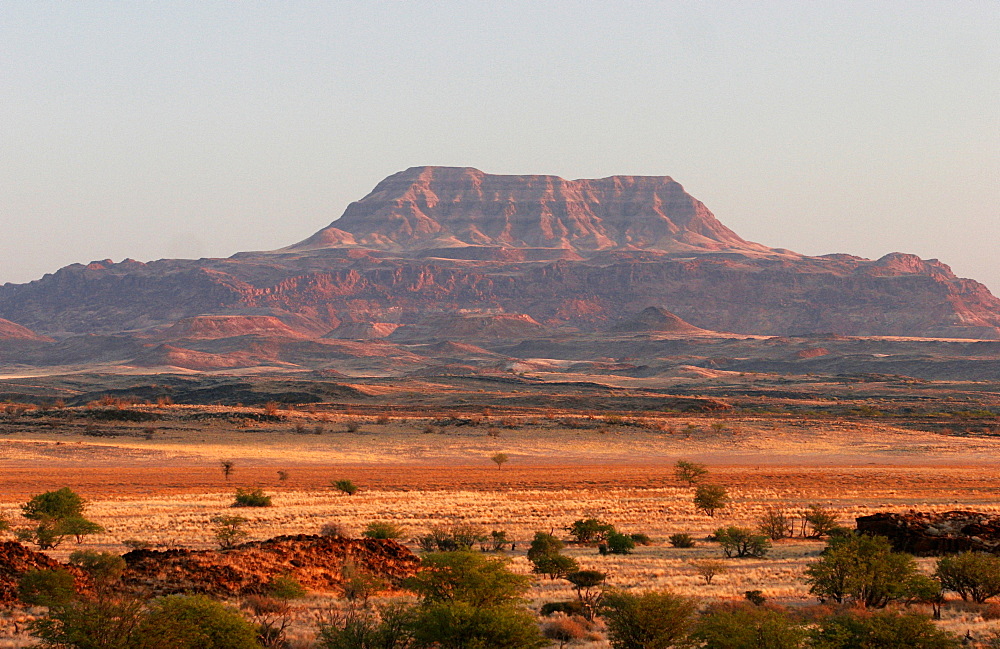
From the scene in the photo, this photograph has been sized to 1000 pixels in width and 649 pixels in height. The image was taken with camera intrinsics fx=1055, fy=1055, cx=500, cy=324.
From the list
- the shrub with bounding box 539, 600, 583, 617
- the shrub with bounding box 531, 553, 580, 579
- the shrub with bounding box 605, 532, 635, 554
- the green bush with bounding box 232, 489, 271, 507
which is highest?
the shrub with bounding box 539, 600, 583, 617

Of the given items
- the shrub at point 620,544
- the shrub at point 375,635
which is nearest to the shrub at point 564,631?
the shrub at point 375,635

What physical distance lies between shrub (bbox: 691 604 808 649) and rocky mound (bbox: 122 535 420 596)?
7276 mm

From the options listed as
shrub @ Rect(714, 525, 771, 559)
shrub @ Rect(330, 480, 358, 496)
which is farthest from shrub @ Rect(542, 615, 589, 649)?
shrub @ Rect(330, 480, 358, 496)

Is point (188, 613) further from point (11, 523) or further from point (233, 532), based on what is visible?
point (11, 523)

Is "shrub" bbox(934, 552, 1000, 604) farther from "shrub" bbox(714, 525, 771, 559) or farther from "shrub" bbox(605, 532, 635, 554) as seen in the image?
"shrub" bbox(605, 532, 635, 554)

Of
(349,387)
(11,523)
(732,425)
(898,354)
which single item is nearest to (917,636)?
(11,523)

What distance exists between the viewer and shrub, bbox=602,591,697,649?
13242 mm

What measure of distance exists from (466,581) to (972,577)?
8831 mm

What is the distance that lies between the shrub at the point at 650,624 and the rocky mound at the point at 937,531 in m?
11.2

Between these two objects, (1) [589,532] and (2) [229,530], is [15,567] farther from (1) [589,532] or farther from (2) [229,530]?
(1) [589,532]

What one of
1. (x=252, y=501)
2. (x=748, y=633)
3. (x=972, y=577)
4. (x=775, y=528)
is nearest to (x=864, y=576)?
(x=972, y=577)

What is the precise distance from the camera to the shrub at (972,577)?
1766 centimetres

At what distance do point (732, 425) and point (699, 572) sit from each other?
54059 millimetres

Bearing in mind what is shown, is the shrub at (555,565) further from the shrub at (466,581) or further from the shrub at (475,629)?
the shrub at (475,629)
